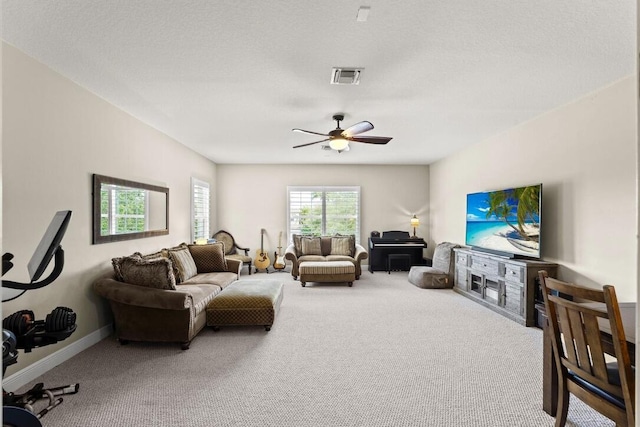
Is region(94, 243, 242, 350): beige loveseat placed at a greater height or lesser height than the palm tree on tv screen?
lesser

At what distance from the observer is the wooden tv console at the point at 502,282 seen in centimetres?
421

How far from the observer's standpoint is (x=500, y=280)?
185 inches

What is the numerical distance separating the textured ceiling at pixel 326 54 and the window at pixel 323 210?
3.78m

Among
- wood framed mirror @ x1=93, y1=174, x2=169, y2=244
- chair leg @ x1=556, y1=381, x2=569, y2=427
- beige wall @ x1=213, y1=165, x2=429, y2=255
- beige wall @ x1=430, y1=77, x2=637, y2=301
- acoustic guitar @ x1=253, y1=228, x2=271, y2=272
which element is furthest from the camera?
beige wall @ x1=213, y1=165, x2=429, y2=255

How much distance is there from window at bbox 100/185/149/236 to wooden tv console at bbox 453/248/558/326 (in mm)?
4530

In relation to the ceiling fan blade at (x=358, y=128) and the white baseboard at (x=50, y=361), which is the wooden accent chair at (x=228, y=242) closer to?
the white baseboard at (x=50, y=361)

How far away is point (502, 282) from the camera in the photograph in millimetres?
4660

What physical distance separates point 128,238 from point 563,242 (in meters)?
4.91

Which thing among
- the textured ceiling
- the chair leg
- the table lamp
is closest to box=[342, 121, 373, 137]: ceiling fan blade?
the textured ceiling

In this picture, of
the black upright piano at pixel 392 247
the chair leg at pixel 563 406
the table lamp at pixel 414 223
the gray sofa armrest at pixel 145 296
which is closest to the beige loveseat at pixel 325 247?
the black upright piano at pixel 392 247

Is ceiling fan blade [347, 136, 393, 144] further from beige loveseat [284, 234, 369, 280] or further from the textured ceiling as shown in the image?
beige loveseat [284, 234, 369, 280]

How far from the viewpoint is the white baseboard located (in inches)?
108

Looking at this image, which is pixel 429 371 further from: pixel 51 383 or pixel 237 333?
pixel 51 383

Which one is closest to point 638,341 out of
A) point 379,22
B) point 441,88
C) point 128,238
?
point 379,22
